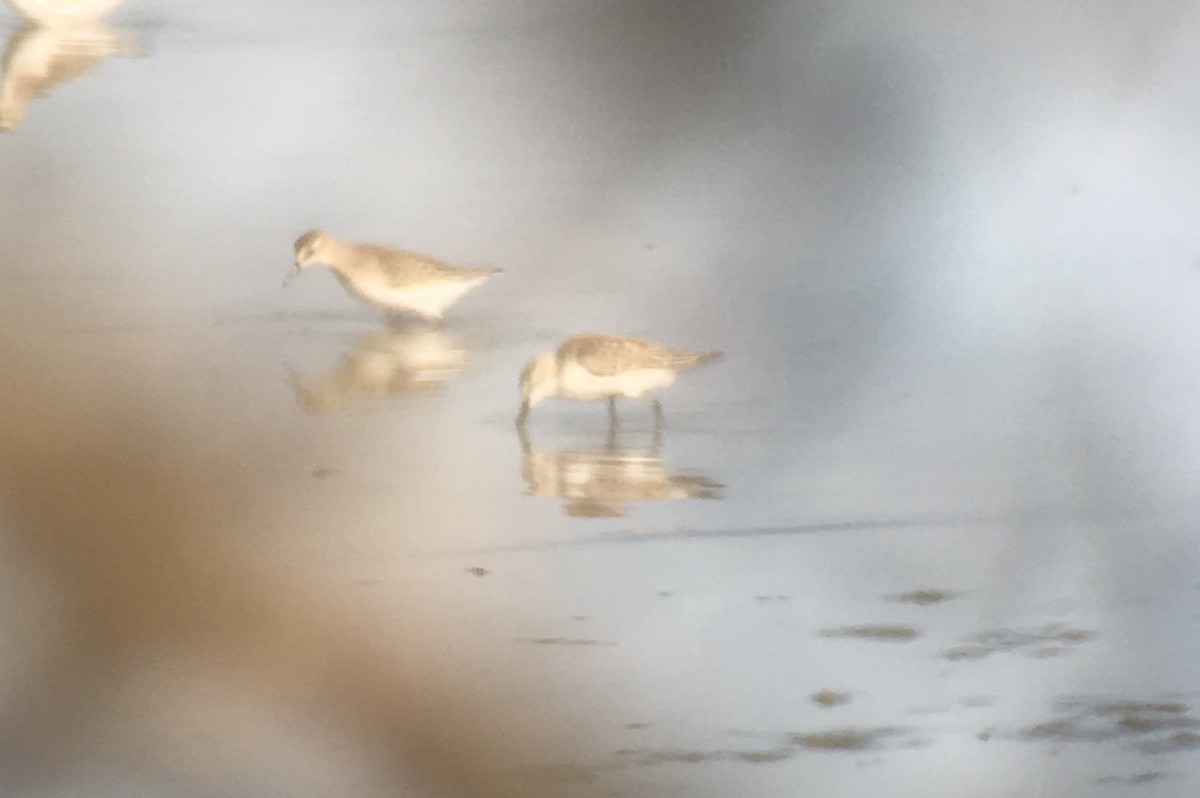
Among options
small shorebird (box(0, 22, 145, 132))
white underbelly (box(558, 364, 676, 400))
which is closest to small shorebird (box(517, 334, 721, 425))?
white underbelly (box(558, 364, 676, 400))

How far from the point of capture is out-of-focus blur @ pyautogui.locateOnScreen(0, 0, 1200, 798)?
0.89 metres

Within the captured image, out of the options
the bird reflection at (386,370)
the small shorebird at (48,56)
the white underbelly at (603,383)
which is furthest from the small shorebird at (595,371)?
the small shorebird at (48,56)

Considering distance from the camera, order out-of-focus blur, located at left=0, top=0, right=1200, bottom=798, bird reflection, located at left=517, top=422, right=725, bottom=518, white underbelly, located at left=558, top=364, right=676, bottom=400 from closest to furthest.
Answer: out-of-focus blur, located at left=0, top=0, right=1200, bottom=798
bird reflection, located at left=517, top=422, right=725, bottom=518
white underbelly, located at left=558, top=364, right=676, bottom=400

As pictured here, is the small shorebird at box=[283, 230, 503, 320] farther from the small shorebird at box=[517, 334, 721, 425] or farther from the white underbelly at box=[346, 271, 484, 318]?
the small shorebird at box=[517, 334, 721, 425]

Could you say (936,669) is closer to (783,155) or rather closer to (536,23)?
(783,155)

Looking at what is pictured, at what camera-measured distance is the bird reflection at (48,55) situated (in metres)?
1.67

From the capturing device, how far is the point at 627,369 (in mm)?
1243

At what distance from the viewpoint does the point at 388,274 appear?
1396 mm

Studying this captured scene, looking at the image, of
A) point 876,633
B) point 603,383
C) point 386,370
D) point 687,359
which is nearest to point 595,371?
point 603,383

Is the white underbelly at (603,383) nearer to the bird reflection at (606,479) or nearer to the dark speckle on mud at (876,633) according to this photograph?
the bird reflection at (606,479)

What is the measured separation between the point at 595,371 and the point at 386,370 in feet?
0.79

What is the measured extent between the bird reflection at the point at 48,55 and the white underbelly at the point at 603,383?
85cm

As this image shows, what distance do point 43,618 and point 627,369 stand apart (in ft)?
1.80

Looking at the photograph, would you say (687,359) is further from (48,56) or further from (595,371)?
(48,56)
